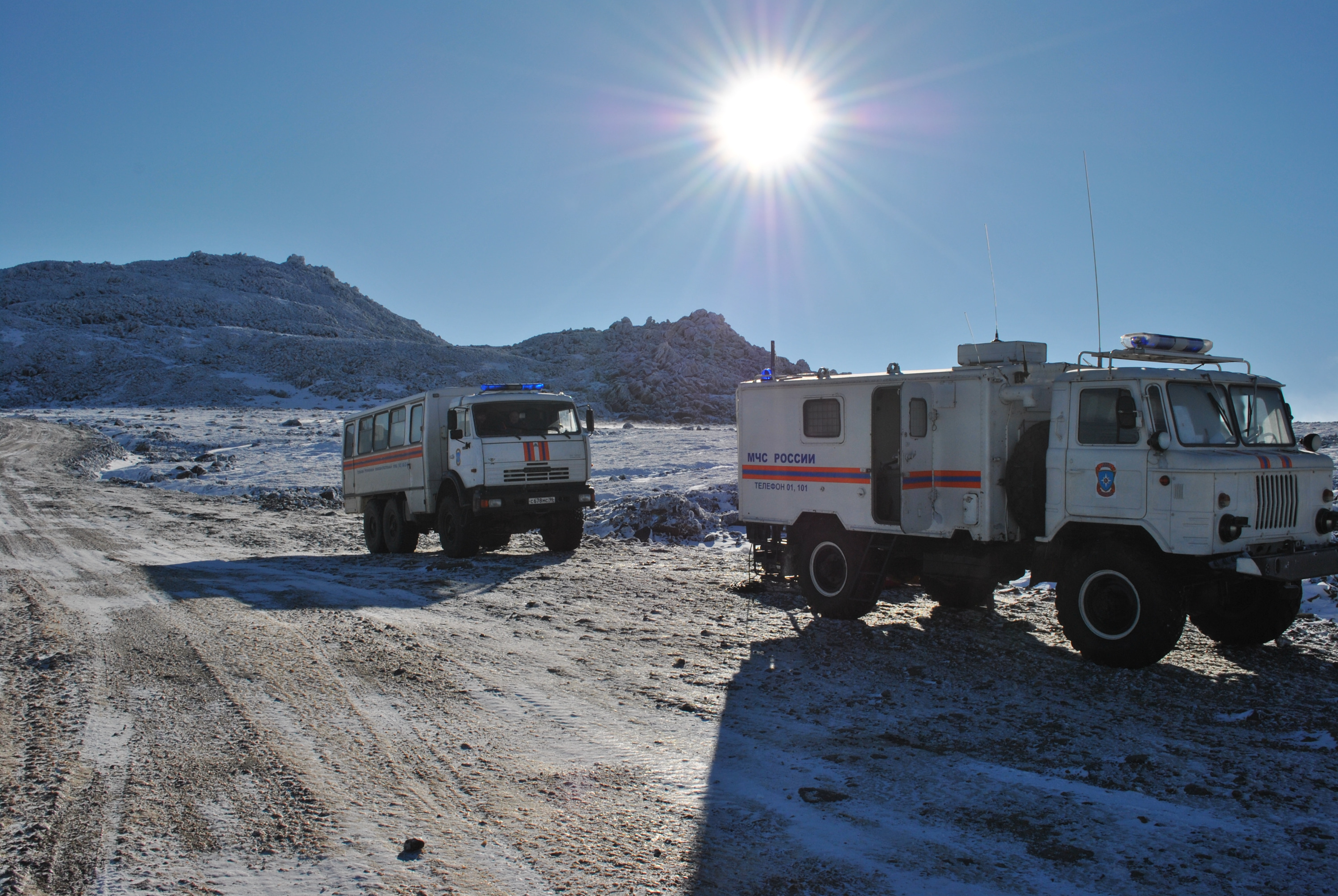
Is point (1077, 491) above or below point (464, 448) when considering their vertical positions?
below

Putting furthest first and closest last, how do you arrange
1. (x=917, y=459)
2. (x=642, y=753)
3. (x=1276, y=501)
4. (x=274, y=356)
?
1. (x=274, y=356)
2. (x=917, y=459)
3. (x=1276, y=501)
4. (x=642, y=753)

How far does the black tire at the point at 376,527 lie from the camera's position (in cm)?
1789

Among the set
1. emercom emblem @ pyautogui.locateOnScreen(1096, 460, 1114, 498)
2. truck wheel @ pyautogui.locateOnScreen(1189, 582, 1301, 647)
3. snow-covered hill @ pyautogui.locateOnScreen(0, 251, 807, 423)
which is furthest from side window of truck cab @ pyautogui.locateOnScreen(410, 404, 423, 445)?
snow-covered hill @ pyautogui.locateOnScreen(0, 251, 807, 423)

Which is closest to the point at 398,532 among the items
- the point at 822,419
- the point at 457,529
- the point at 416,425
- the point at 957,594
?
the point at 416,425

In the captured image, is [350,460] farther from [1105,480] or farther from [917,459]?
[1105,480]

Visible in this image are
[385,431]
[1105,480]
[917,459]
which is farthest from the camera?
[385,431]

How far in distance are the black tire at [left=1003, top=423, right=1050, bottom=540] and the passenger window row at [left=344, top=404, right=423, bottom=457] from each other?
1141 cm

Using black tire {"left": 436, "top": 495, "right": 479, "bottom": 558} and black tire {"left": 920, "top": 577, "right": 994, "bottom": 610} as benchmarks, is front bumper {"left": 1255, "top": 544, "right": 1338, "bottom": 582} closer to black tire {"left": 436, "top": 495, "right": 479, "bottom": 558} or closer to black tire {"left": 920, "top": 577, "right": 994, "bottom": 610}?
black tire {"left": 920, "top": 577, "right": 994, "bottom": 610}

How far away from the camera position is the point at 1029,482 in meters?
8.49

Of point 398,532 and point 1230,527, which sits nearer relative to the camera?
point 1230,527

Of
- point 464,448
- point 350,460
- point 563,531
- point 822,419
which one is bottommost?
point 563,531

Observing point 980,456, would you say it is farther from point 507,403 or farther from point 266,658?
point 507,403

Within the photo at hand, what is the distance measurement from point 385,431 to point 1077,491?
47.7ft

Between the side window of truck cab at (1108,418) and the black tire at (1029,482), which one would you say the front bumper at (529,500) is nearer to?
the black tire at (1029,482)
